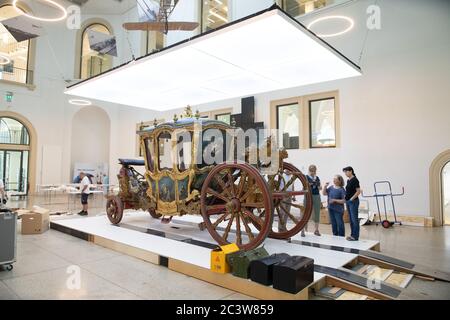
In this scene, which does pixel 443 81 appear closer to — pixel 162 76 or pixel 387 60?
pixel 387 60

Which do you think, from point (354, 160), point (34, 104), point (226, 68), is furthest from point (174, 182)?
point (34, 104)

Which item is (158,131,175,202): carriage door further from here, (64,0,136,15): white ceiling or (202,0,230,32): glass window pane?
(64,0,136,15): white ceiling

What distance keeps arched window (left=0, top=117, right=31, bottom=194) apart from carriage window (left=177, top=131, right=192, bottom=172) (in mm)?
13628

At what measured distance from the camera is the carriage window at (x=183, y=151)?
16.2 ft

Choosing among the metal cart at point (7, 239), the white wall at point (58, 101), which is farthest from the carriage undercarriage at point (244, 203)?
the white wall at point (58, 101)

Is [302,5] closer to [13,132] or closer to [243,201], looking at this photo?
[243,201]

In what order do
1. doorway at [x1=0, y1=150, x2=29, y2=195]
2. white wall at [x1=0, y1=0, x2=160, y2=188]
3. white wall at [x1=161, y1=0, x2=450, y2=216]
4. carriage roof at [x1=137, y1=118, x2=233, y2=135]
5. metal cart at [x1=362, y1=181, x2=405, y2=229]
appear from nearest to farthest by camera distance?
carriage roof at [x1=137, y1=118, x2=233, y2=135] < metal cart at [x1=362, y1=181, x2=405, y2=229] < white wall at [x1=161, y1=0, x2=450, y2=216] < doorway at [x1=0, y1=150, x2=29, y2=195] < white wall at [x1=0, y1=0, x2=160, y2=188]

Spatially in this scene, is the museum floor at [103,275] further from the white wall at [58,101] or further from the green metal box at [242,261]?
the white wall at [58,101]

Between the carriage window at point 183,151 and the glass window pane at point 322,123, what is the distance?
640 centimetres

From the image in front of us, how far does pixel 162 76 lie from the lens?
6387mm

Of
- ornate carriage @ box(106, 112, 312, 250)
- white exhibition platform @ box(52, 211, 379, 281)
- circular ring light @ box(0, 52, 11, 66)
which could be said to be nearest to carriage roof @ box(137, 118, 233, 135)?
ornate carriage @ box(106, 112, 312, 250)

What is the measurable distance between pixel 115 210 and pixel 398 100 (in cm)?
799

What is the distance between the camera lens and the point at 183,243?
15.4ft

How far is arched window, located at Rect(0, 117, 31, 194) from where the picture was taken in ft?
49.8
